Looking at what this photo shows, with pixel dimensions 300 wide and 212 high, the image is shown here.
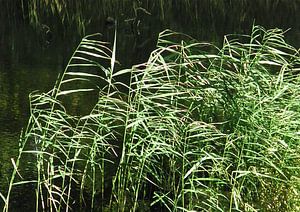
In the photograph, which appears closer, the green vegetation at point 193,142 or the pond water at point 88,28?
the green vegetation at point 193,142

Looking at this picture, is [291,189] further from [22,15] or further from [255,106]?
[22,15]

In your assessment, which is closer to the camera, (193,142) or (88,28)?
(193,142)

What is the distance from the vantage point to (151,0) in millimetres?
13000

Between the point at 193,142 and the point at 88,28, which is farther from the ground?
the point at 193,142

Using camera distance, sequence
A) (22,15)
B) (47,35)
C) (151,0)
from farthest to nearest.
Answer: (151,0), (22,15), (47,35)

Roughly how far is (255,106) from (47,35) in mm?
7561

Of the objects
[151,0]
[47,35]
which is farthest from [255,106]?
[151,0]

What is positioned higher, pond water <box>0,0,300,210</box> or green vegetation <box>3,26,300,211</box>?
green vegetation <box>3,26,300,211</box>

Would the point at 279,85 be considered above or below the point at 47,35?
above

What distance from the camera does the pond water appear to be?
26.4 feet

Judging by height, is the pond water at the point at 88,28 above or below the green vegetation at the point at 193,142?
below

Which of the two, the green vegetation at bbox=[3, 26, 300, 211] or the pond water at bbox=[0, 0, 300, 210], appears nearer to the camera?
the green vegetation at bbox=[3, 26, 300, 211]

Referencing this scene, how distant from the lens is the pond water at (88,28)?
26.4 feet

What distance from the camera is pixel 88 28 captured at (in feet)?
38.1
